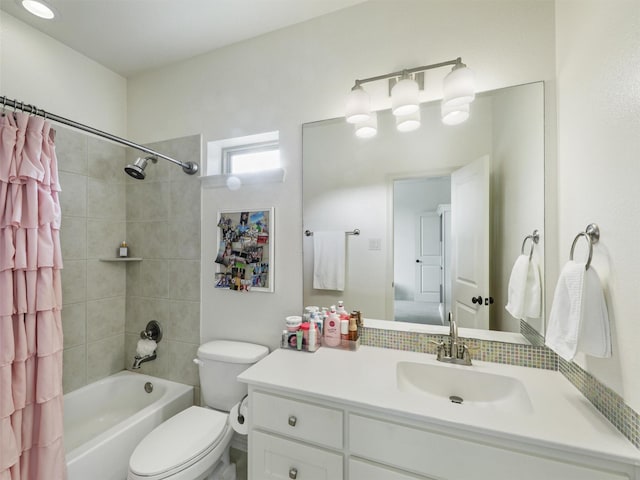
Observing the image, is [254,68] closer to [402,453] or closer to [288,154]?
[288,154]

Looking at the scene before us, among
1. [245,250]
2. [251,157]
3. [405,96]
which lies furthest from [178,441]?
[405,96]

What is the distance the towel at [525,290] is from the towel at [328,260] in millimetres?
785

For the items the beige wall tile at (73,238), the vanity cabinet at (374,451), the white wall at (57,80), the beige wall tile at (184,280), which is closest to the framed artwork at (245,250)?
the beige wall tile at (184,280)

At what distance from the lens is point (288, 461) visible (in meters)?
1.03

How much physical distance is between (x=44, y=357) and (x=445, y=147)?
2.04m

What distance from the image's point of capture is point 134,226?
6.72ft

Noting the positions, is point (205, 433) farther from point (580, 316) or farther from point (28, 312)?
point (580, 316)

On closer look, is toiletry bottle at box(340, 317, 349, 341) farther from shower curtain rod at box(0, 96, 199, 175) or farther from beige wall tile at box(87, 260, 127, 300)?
beige wall tile at box(87, 260, 127, 300)

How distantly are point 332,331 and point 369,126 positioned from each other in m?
1.06

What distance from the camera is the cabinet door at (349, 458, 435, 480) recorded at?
0.87 metres

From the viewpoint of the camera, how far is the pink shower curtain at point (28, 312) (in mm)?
1135

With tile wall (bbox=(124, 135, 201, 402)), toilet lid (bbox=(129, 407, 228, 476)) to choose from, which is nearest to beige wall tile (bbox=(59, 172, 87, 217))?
tile wall (bbox=(124, 135, 201, 402))

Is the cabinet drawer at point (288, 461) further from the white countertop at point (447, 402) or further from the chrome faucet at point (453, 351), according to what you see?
the chrome faucet at point (453, 351)

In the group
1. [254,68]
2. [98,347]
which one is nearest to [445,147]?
[254,68]
